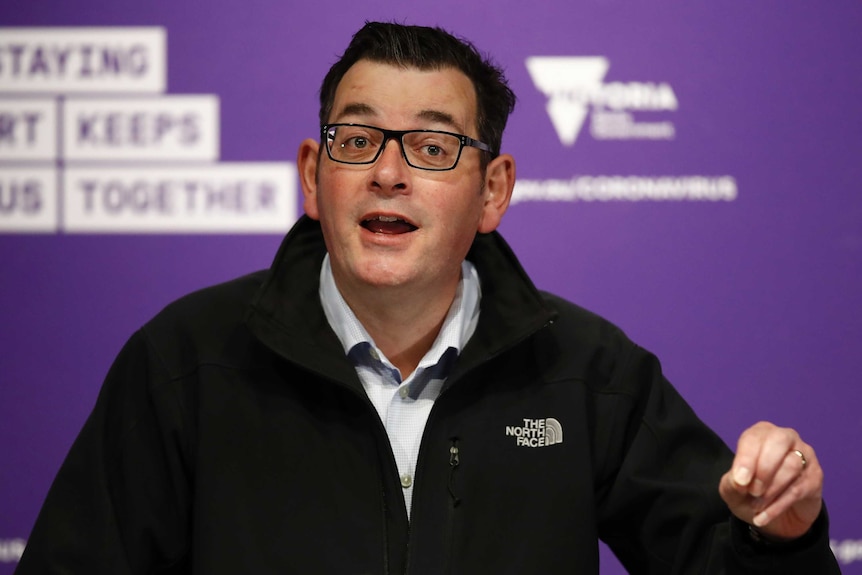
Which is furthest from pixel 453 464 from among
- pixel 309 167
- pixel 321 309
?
pixel 309 167

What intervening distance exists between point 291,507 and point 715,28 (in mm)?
1486

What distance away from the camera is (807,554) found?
4.61 feet

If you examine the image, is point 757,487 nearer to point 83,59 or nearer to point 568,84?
point 568,84

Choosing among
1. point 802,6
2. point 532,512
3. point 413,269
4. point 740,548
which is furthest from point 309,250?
point 802,6

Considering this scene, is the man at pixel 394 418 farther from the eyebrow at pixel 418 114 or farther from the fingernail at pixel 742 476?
the fingernail at pixel 742 476

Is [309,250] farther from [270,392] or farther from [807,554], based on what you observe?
[807,554]

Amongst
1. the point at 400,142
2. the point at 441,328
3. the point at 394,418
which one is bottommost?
the point at 394,418

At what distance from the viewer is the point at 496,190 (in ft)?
5.89

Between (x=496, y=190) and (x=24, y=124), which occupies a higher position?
(x=24, y=124)

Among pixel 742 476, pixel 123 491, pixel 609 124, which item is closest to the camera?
pixel 742 476

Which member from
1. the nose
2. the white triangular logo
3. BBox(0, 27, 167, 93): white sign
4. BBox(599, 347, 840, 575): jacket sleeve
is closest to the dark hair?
the nose

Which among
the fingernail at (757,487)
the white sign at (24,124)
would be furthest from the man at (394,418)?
the white sign at (24,124)

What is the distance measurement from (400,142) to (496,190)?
26 centimetres

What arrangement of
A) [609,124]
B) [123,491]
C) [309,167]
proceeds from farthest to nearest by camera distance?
[609,124]
[309,167]
[123,491]
